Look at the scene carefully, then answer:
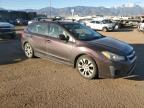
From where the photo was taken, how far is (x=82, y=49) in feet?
25.2

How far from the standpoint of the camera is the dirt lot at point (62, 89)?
577 cm

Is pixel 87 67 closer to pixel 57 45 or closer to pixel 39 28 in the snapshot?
pixel 57 45

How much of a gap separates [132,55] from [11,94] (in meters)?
3.63

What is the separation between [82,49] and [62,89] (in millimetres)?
1516

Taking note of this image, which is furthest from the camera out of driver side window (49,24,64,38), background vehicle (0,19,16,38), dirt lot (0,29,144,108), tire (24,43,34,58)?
background vehicle (0,19,16,38)

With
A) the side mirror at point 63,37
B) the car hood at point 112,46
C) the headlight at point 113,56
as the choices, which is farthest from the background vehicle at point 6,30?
the headlight at point 113,56

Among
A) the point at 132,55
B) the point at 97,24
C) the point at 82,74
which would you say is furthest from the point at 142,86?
the point at 97,24

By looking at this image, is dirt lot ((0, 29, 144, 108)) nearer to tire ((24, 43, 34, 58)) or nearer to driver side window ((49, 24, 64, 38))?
tire ((24, 43, 34, 58))

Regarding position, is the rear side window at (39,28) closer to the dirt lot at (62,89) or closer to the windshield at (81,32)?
the windshield at (81,32)

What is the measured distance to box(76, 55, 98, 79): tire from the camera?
7453 millimetres

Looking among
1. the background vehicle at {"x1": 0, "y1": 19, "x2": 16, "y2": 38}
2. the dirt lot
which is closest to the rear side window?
the dirt lot

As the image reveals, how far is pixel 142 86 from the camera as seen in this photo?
6984 millimetres

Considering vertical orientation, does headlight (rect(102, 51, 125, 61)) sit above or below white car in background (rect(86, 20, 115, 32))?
above

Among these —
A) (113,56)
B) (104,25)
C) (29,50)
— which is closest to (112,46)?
(113,56)
